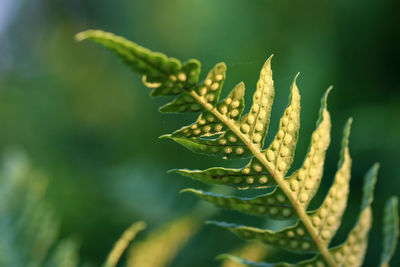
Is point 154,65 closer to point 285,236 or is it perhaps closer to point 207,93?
point 207,93

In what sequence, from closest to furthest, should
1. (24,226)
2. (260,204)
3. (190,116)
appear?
(260,204) < (24,226) < (190,116)

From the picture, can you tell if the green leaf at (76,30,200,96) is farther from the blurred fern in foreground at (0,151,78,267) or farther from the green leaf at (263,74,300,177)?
the blurred fern in foreground at (0,151,78,267)

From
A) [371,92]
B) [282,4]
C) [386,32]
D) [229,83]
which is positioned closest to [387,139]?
[371,92]

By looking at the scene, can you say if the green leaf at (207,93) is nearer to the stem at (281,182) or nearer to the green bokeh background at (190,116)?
the stem at (281,182)

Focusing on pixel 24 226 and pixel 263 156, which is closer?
pixel 263 156

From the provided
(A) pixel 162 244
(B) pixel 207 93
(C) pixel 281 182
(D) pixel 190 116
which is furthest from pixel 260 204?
(D) pixel 190 116

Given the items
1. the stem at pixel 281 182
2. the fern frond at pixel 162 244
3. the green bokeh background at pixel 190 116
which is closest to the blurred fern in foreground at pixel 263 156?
the stem at pixel 281 182

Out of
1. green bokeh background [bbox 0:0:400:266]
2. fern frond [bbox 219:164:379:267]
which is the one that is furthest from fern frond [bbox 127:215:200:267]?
fern frond [bbox 219:164:379:267]
